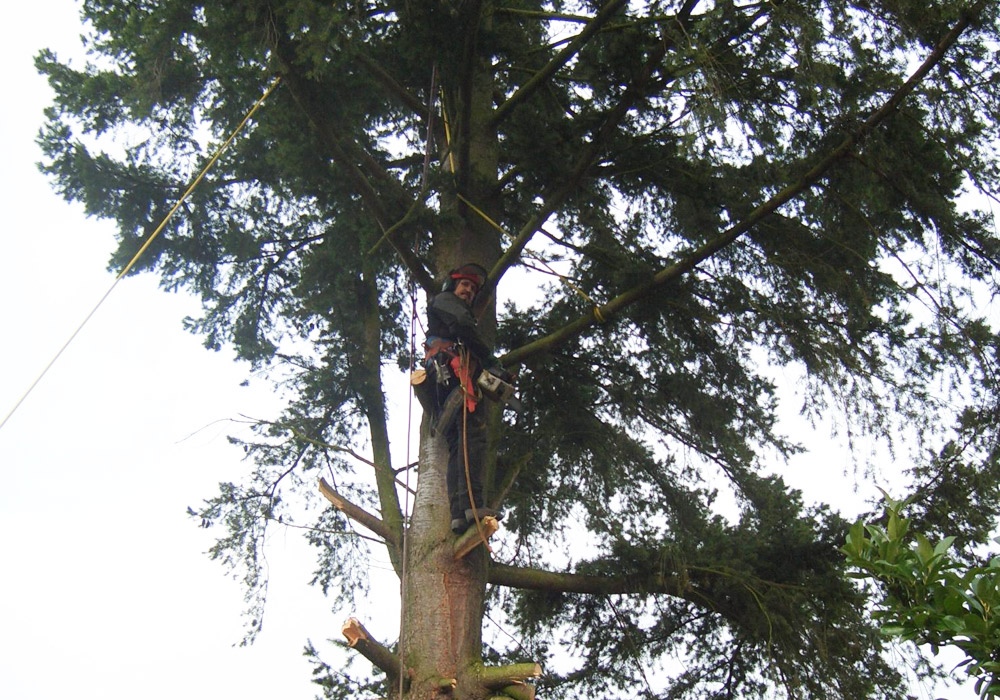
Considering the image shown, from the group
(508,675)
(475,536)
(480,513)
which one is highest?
(480,513)

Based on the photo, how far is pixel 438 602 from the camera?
527cm

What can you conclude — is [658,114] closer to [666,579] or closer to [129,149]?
[666,579]

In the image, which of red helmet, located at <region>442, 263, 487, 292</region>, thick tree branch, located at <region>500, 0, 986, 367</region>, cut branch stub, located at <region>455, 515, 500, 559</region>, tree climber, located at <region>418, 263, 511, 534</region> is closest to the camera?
thick tree branch, located at <region>500, 0, 986, 367</region>

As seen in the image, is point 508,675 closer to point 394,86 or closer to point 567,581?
point 567,581

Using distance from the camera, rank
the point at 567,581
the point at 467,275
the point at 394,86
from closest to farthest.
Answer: the point at 567,581 < the point at 467,275 < the point at 394,86

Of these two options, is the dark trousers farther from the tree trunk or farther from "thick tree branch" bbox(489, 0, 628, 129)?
"thick tree branch" bbox(489, 0, 628, 129)

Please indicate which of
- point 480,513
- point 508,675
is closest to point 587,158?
point 480,513

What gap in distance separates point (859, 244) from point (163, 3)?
4437 millimetres

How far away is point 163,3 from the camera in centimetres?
545

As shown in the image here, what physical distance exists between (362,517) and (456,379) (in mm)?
1064

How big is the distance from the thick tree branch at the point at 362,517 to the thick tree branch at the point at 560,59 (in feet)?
9.51

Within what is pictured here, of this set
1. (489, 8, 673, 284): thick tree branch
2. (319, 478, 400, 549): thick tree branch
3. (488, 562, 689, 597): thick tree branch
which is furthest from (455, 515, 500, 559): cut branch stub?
(489, 8, 673, 284): thick tree branch

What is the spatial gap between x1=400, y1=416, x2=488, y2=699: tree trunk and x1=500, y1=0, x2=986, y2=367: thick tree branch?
1047 millimetres

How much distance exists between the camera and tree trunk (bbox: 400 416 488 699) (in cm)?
502
